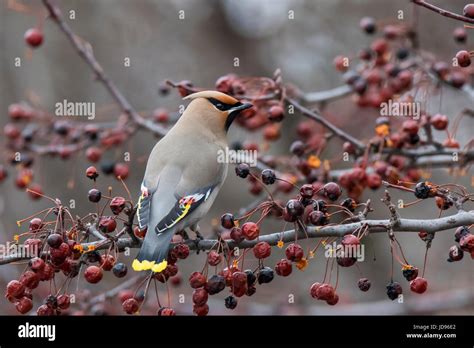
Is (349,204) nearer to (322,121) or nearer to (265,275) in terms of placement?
(265,275)

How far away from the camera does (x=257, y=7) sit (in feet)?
28.2

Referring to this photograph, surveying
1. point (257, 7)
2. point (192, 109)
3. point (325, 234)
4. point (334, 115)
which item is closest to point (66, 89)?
point (257, 7)

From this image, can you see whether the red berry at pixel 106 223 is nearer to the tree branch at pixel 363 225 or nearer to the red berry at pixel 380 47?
the tree branch at pixel 363 225

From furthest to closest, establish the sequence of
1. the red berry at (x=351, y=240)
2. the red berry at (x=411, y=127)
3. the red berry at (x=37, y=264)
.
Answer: the red berry at (x=411, y=127)
the red berry at (x=37, y=264)
the red berry at (x=351, y=240)

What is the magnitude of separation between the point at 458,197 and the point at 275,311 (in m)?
2.96

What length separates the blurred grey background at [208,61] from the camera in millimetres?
7781

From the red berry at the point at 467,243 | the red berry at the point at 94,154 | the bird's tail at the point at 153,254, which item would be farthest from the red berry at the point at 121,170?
the red berry at the point at 467,243

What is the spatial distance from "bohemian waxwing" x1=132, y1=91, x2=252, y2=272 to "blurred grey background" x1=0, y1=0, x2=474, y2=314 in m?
3.08

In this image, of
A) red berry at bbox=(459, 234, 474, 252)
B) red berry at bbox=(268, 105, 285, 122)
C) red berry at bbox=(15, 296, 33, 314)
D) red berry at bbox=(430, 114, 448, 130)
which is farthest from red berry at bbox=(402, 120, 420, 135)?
red berry at bbox=(15, 296, 33, 314)

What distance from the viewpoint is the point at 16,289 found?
2939 millimetres

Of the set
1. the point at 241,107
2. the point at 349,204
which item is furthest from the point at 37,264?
the point at 241,107

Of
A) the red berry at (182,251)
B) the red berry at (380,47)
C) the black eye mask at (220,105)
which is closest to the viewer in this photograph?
the red berry at (182,251)

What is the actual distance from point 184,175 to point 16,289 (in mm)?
958

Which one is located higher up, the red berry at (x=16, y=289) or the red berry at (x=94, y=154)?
the red berry at (x=94, y=154)
